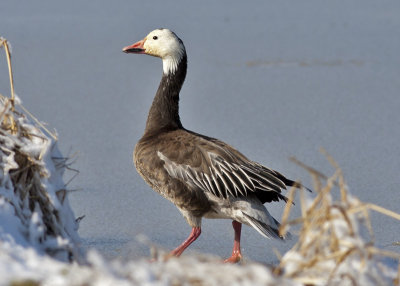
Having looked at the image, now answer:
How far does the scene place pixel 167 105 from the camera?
5.32m

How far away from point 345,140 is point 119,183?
6.43ft

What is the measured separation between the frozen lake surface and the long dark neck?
51 centimetres

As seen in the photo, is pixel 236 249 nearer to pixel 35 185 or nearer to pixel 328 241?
pixel 35 185

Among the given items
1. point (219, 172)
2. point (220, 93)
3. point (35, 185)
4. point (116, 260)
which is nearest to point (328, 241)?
point (116, 260)

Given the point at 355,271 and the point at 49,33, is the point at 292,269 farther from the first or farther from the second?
the point at 49,33

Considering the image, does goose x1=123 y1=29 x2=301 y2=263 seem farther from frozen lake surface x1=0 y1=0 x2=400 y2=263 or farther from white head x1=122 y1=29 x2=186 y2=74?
white head x1=122 y1=29 x2=186 y2=74

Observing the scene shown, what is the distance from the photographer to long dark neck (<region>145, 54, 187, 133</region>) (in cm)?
522

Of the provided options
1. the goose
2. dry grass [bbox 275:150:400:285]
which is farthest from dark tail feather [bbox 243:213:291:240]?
dry grass [bbox 275:150:400:285]

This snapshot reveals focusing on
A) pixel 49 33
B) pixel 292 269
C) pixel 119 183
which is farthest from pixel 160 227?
pixel 49 33

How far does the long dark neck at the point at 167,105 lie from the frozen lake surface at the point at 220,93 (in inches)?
20.0

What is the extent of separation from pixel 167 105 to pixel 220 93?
95.1 inches

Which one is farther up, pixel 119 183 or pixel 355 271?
pixel 355 271

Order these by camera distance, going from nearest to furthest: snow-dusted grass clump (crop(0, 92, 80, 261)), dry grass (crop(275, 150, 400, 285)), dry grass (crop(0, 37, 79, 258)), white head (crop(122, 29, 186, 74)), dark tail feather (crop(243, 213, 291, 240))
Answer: dry grass (crop(275, 150, 400, 285))
snow-dusted grass clump (crop(0, 92, 80, 261))
dry grass (crop(0, 37, 79, 258))
dark tail feather (crop(243, 213, 291, 240))
white head (crop(122, 29, 186, 74))

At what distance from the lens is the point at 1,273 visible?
2.17 m
